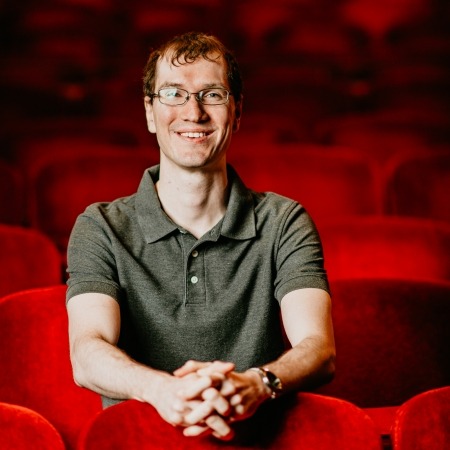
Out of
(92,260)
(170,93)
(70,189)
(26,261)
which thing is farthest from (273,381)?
(70,189)

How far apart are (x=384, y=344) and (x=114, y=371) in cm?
35

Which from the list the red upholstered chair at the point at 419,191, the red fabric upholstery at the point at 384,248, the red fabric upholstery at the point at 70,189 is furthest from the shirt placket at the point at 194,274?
the red upholstered chair at the point at 419,191

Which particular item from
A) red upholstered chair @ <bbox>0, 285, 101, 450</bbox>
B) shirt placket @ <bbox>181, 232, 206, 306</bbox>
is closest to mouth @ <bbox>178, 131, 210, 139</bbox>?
shirt placket @ <bbox>181, 232, 206, 306</bbox>

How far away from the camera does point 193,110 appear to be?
2.62 ft

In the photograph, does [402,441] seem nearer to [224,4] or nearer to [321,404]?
[321,404]

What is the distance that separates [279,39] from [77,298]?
2133 millimetres

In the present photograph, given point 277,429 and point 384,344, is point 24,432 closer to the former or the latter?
point 277,429

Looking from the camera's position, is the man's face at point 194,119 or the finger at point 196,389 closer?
the finger at point 196,389

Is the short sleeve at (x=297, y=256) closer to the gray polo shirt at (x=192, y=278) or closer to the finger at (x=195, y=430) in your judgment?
the gray polo shirt at (x=192, y=278)

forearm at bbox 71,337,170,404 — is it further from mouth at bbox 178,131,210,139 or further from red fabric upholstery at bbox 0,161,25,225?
red fabric upholstery at bbox 0,161,25,225

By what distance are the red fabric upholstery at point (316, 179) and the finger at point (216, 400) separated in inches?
32.7

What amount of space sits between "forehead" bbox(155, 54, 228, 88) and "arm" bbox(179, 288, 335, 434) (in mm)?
224

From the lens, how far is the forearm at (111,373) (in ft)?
2.04

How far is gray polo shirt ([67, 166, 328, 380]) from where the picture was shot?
76cm
